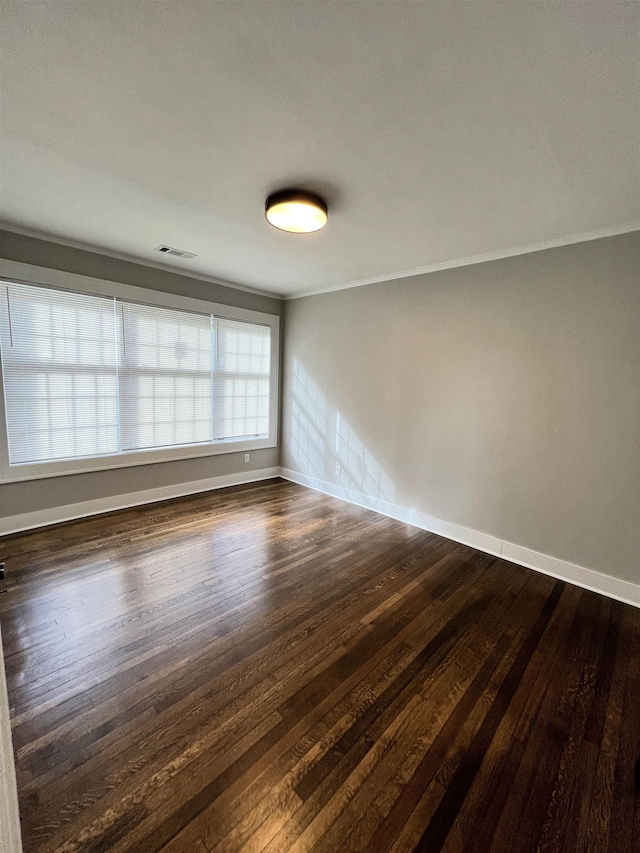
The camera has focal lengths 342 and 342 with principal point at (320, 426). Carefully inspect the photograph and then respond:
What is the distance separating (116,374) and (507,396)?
3.83 meters

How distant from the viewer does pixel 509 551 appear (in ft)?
9.87

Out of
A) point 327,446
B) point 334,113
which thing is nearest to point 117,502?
point 327,446

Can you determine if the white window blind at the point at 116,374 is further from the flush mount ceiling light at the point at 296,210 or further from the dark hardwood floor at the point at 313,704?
the flush mount ceiling light at the point at 296,210

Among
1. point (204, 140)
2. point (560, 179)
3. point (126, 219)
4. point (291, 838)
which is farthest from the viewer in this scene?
point (126, 219)

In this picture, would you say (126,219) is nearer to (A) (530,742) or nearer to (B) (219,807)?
(B) (219,807)

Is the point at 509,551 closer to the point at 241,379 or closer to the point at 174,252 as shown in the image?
the point at 241,379

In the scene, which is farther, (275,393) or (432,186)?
(275,393)

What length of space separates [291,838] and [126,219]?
3635 mm

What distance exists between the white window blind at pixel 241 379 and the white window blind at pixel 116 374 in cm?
1

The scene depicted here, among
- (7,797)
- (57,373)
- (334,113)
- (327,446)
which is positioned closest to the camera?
(7,797)

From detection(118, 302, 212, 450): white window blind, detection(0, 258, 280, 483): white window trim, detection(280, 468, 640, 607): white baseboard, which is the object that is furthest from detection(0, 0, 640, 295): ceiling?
detection(280, 468, 640, 607): white baseboard

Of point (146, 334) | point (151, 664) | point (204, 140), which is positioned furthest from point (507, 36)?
point (146, 334)

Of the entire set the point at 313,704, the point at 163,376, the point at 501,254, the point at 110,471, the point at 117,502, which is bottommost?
the point at 313,704

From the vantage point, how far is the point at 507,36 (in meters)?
1.13
